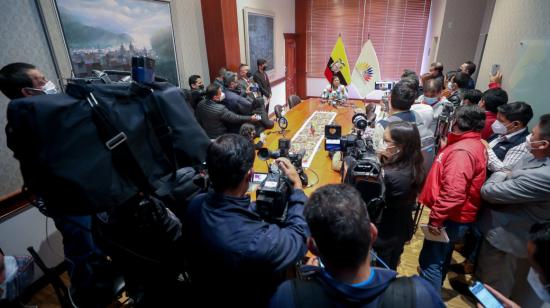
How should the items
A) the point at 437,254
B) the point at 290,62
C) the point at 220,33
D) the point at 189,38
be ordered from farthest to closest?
the point at 290,62, the point at 220,33, the point at 189,38, the point at 437,254

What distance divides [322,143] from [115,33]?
2.62 m

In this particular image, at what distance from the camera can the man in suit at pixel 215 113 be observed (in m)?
3.10

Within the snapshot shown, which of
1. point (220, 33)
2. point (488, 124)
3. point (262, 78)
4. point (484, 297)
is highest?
point (220, 33)

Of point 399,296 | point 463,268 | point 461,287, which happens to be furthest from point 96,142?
point 463,268

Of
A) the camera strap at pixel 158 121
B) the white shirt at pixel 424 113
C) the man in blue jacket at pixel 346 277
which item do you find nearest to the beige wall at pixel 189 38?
the white shirt at pixel 424 113

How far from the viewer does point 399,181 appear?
1.45 m

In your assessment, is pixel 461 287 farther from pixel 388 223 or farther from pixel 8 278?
pixel 8 278

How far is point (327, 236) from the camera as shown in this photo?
30.4 inches

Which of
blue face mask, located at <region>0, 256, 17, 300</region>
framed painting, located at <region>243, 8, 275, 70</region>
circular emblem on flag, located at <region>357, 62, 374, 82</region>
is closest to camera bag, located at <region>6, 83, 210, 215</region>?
blue face mask, located at <region>0, 256, 17, 300</region>

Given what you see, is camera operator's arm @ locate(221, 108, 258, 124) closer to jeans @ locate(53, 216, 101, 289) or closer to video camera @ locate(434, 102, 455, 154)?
jeans @ locate(53, 216, 101, 289)

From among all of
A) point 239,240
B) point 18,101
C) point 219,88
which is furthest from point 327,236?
point 219,88

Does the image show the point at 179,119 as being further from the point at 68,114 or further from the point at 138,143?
the point at 68,114

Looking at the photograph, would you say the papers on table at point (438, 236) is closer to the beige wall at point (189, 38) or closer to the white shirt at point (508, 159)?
the white shirt at point (508, 159)

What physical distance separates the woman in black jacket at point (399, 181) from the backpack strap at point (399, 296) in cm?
78
